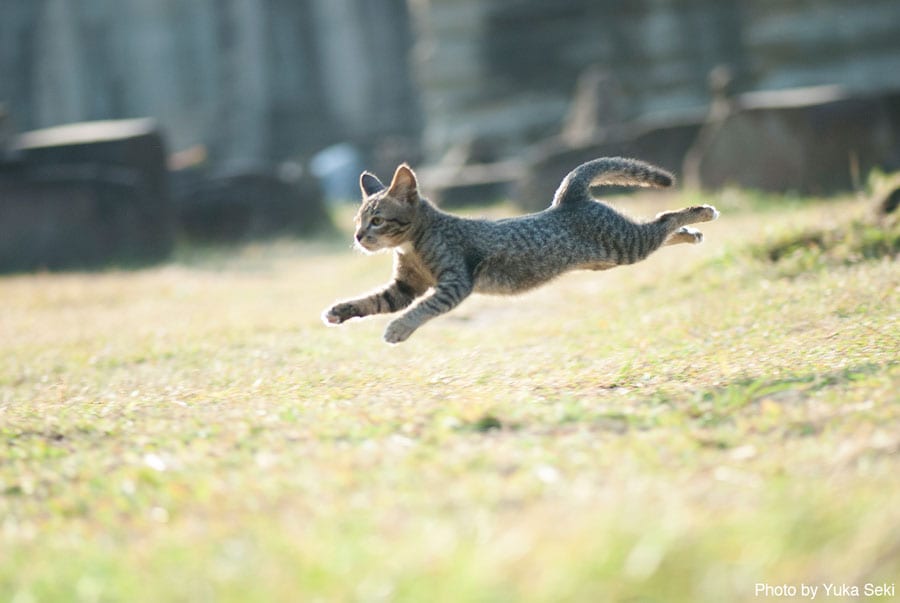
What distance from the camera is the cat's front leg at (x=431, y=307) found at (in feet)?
20.9

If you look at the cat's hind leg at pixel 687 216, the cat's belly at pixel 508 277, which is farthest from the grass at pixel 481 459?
the cat's hind leg at pixel 687 216

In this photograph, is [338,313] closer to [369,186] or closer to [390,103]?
[369,186]

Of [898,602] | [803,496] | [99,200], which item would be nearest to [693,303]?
[803,496]

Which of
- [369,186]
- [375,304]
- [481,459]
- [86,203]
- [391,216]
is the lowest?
[86,203]

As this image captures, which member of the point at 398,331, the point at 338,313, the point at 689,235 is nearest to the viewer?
the point at 398,331

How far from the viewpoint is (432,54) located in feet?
68.3

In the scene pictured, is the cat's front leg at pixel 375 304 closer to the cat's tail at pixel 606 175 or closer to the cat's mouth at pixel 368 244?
the cat's mouth at pixel 368 244

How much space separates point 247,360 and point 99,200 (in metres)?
8.71

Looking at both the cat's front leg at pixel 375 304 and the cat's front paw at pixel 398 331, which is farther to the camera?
the cat's front leg at pixel 375 304

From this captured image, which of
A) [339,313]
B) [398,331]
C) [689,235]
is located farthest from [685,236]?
[339,313]

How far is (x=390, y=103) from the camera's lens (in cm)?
2948

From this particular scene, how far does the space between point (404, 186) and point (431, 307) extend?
3.21ft

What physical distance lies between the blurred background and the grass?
643 cm

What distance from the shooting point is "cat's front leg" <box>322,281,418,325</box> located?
22.4 ft
